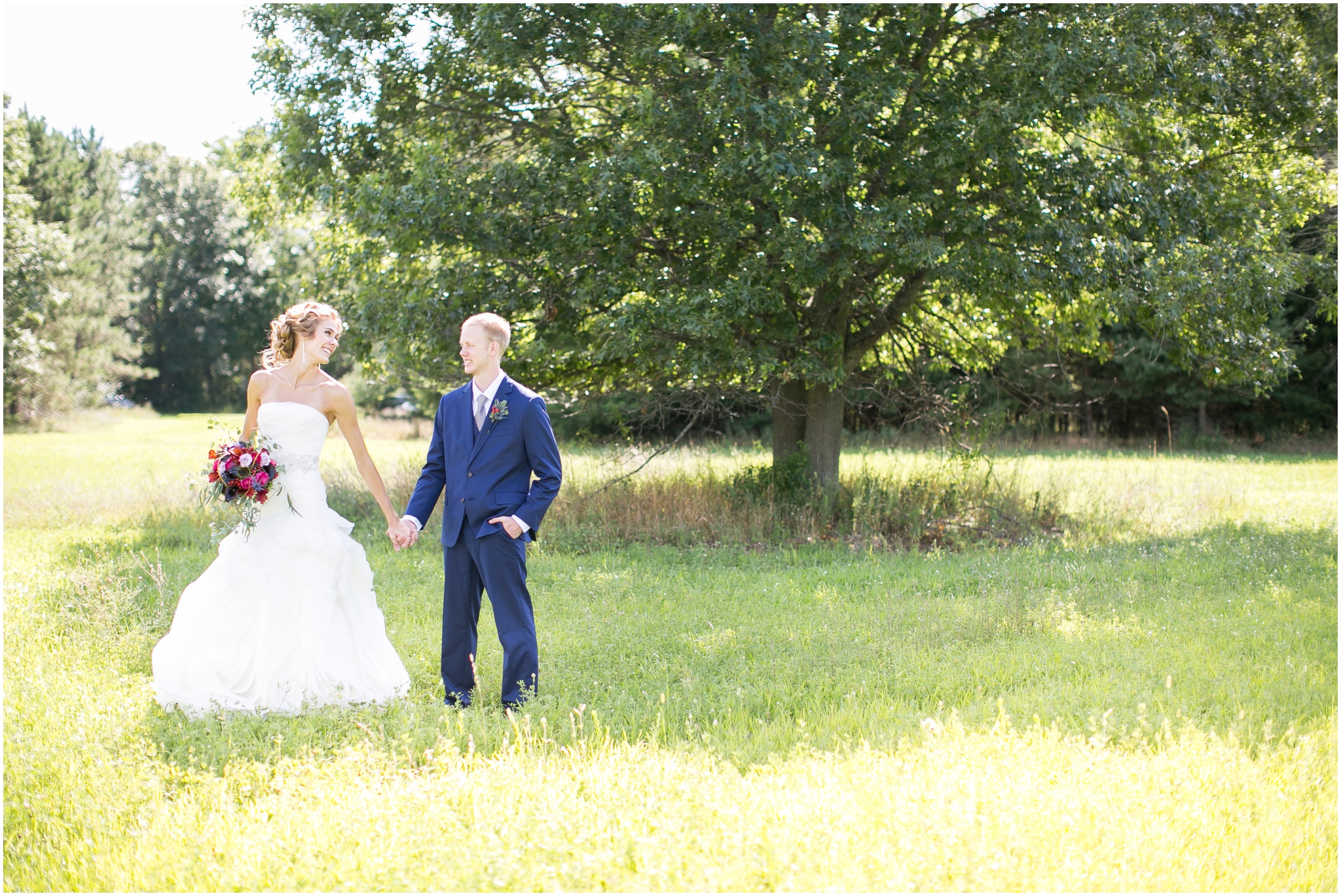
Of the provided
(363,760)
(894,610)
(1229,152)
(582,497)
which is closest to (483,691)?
(363,760)

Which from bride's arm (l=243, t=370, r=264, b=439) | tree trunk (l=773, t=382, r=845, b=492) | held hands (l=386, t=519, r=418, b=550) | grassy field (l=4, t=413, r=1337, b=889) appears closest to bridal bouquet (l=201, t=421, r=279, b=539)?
bride's arm (l=243, t=370, r=264, b=439)

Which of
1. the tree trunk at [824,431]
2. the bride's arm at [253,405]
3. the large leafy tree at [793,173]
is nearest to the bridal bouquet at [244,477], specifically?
the bride's arm at [253,405]

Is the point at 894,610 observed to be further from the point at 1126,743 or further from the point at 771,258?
the point at 771,258

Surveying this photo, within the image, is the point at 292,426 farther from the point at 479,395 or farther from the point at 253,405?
the point at 479,395

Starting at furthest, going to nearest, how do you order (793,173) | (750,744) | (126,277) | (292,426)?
(126,277) → (793,173) → (292,426) → (750,744)

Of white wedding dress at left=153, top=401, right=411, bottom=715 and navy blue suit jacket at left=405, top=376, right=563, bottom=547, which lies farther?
white wedding dress at left=153, top=401, right=411, bottom=715

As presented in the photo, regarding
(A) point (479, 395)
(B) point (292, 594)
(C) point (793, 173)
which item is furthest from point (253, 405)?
(C) point (793, 173)

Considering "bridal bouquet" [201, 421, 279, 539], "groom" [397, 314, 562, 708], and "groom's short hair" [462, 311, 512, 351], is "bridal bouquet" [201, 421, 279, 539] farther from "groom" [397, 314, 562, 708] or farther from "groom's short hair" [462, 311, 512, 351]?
Answer: "groom's short hair" [462, 311, 512, 351]

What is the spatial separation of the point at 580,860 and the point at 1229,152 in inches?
498

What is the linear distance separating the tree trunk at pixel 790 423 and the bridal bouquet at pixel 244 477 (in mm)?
8139

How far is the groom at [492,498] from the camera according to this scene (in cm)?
514

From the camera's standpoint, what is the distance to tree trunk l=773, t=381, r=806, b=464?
12.8 meters

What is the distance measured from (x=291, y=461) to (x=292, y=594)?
31.8 inches

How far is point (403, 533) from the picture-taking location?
516cm
